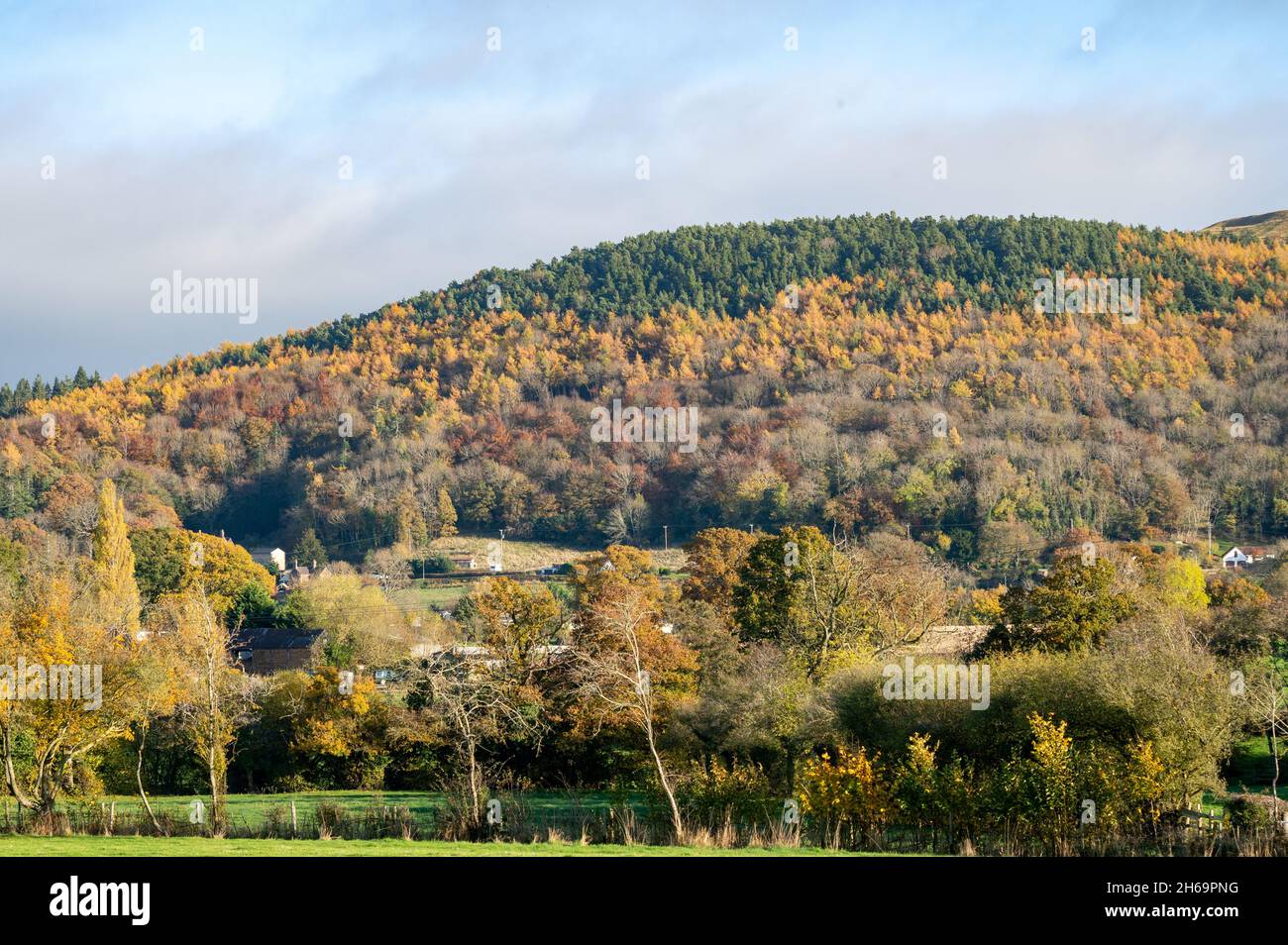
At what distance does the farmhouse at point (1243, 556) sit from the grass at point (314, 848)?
79.6 meters

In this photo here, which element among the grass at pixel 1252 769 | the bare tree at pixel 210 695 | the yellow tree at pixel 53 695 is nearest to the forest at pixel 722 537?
the yellow tree at pixel 53 695

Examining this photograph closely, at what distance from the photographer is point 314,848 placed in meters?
19.7

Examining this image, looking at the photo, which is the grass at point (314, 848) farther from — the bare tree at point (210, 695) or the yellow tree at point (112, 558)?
the yellow tree at point (112, 558)

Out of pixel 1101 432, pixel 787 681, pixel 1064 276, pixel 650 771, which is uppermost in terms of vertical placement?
pixel 1064 276

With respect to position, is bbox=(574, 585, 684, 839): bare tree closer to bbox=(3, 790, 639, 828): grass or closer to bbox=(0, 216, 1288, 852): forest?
bbox=(0, 216, 1288, 852): forest

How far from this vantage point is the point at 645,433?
5468 inches
